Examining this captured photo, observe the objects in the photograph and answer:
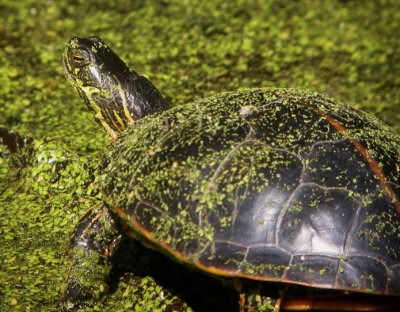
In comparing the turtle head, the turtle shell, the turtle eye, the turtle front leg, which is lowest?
the turtle front leg

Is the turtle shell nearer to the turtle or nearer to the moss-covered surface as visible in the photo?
the turtle

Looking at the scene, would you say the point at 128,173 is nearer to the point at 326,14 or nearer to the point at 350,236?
the point at 350,236

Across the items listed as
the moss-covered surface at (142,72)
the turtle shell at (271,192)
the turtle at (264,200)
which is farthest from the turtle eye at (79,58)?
the turtle shell at (271,192)

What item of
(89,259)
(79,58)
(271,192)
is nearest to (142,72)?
(79,58)

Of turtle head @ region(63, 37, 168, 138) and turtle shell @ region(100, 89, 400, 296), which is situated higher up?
turtle head @ region(63, 37, 168, 138)

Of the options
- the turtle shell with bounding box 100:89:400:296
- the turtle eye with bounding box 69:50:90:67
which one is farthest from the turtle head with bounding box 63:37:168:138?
the turtle shell with bounding box 100:89:400:296

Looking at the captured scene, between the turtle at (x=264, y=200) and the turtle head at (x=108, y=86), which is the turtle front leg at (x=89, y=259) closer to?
the turtle at (x=264, y=200)

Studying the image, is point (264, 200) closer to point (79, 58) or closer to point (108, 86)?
point (108, 86)
